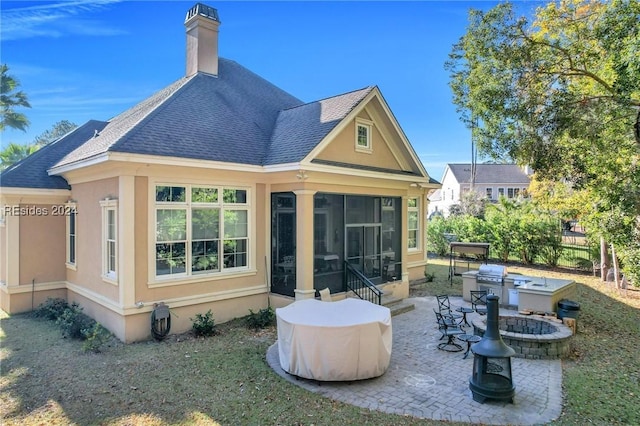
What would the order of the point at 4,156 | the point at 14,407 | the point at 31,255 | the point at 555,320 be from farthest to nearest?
1. the point at 4,156
2. the point at 31,255
3. the point at 555,320
4. the point at 14,407

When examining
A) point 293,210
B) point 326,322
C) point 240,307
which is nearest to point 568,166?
point 293,210

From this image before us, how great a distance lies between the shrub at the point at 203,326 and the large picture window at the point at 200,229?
1123 millimetres

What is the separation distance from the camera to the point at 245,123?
459 inches

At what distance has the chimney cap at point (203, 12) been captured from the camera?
13.6 metres

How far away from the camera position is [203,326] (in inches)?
344

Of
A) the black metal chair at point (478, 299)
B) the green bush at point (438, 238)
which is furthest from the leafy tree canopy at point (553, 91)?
the green bush at point (438, 238)

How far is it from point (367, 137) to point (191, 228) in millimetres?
5981

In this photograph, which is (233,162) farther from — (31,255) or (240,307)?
(31,255)

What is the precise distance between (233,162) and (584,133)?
9.78m

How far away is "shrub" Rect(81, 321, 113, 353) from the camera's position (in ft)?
25.2

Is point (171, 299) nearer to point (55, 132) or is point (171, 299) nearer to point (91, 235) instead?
point (91, 235)

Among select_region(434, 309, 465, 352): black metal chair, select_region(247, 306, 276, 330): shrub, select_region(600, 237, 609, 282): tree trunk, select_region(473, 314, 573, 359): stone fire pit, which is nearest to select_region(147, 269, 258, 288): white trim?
select_region(247, 306, 276, 330): shrub

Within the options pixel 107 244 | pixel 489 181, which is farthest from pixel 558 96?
pixel 489 181

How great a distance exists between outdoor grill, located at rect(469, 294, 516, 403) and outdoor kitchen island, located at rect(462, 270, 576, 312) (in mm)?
4956
